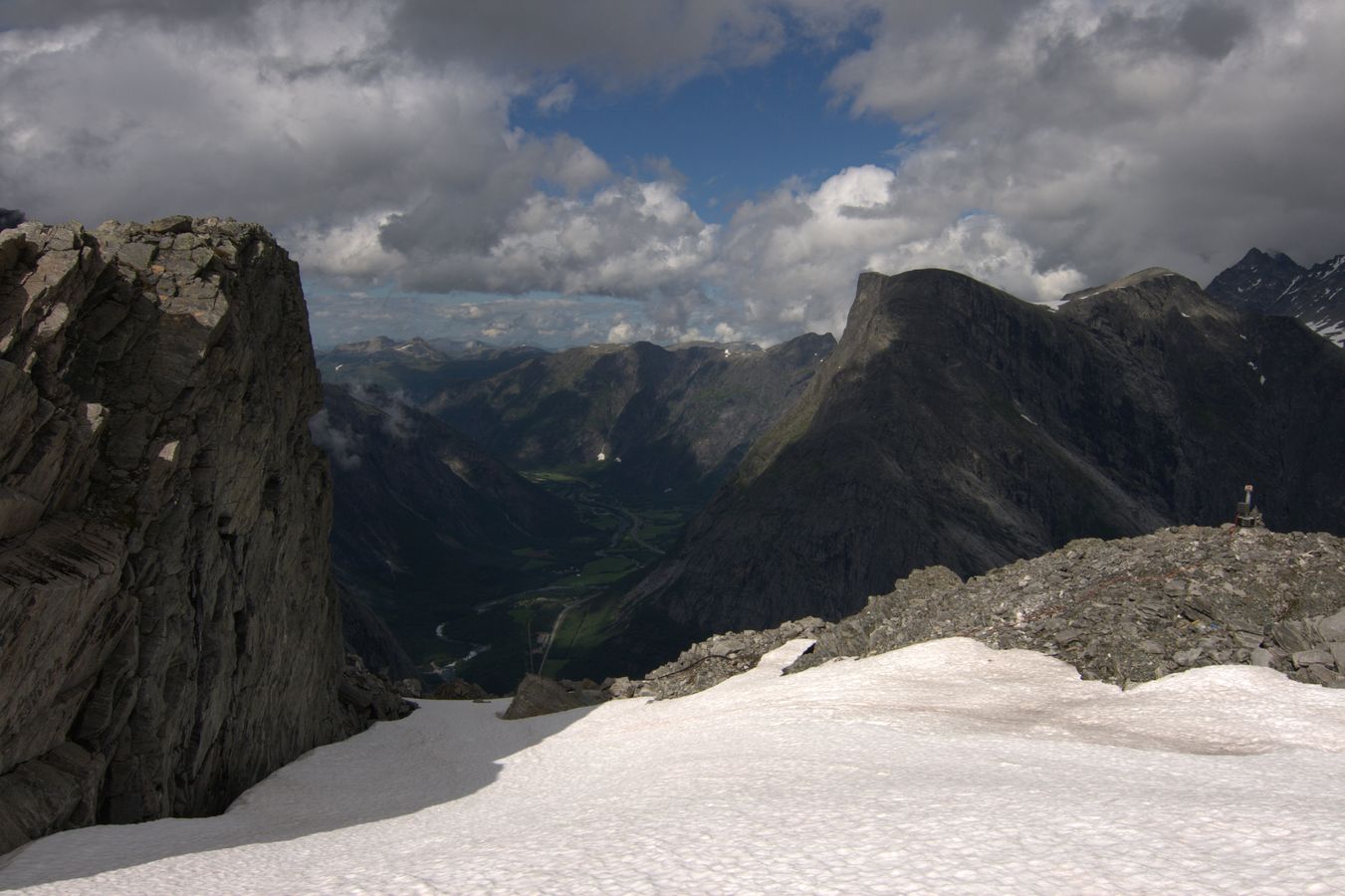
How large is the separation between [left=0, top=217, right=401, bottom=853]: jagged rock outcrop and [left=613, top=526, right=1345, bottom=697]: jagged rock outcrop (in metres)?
30.0

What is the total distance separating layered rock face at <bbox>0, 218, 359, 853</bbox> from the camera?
26203mm

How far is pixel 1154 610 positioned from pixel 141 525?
153ft

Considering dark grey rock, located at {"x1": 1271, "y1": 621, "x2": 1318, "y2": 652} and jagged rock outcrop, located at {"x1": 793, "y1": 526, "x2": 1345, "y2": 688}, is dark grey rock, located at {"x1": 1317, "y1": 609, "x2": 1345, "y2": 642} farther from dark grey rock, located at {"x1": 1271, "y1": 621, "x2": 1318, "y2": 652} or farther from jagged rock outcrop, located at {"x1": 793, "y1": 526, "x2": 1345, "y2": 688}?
dark grey rock, located at {"x1": 1271, "y1": 621, "x2": 1318, "y2": 652}

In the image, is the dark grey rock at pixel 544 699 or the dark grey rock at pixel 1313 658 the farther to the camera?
the dark grey rock at pixel 544 699

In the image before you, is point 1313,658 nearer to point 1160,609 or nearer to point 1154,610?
point 1160,609

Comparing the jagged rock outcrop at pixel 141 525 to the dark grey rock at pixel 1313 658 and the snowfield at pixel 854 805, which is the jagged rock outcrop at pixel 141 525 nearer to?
the snowfield at pixel 854 805

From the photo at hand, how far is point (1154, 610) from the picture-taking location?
40438 mm

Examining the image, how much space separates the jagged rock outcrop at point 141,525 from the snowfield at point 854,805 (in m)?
3.16

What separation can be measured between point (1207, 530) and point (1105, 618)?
46.8ft

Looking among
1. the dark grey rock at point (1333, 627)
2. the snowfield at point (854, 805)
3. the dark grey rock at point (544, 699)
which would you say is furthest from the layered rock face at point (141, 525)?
the dark grey rock at point (1333, 627)

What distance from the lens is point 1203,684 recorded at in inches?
1296

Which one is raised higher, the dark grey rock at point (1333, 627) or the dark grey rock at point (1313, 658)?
the dark grey rock at point (1333, 627)

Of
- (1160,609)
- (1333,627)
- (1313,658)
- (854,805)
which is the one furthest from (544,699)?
(1333,627)

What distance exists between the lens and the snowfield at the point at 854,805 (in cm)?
1542
